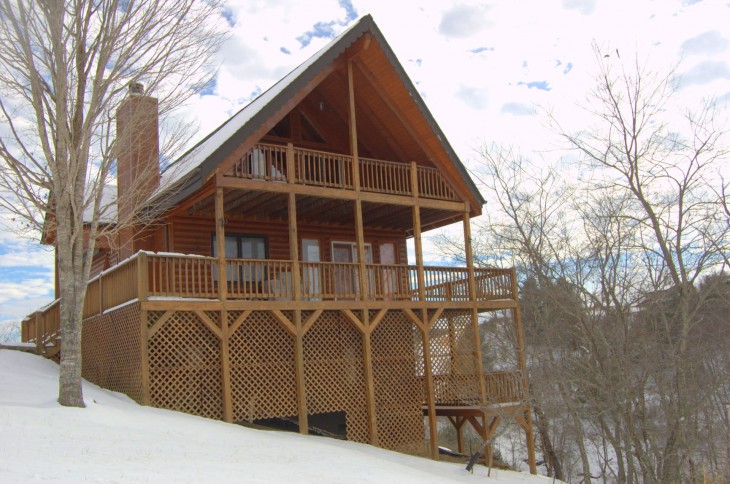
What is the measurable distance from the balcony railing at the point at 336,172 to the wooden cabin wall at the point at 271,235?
173cm

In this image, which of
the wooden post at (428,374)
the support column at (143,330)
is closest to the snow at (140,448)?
the support column at (143,330)

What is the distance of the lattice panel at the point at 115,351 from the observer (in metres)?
14.0

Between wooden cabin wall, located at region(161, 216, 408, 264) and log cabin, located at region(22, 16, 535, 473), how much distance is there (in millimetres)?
46

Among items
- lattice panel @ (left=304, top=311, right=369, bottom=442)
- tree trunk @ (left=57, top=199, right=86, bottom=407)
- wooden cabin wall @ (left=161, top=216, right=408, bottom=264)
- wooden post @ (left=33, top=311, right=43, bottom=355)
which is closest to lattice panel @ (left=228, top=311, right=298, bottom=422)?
lattice panel @ (left=304, top=311, right=369, bottom=442)

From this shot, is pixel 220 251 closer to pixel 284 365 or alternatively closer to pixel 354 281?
pixel 284 365

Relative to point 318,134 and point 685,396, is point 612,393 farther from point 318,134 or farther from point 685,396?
point 318,134

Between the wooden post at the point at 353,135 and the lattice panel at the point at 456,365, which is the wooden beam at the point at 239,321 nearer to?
the wooden post at the point at 353,135

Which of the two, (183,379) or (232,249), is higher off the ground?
(232,249)

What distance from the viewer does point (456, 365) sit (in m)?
18.8

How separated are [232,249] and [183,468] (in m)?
10.5

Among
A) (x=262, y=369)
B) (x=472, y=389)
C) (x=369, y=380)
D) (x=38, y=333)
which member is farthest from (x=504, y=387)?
(x=38, y=333)

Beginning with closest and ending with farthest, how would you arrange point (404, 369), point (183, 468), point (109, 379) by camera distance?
point (183, 468) → point (109, 379) → point (404, 369)

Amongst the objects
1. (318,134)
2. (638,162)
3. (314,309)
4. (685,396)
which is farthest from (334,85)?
(685,396)

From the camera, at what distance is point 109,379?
15656mm
